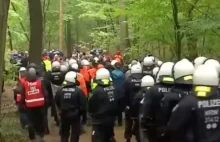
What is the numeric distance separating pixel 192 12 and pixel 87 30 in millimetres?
37616

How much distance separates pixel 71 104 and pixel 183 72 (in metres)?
4.50

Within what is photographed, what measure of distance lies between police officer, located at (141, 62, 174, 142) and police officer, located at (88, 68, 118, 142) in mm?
1792

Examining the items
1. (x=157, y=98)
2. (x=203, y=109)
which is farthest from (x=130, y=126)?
(x=203, y=109)

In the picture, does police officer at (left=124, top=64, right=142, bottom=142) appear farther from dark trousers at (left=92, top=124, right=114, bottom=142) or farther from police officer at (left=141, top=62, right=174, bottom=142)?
police officer at (left=141, top=62, right=174, bottom=142)

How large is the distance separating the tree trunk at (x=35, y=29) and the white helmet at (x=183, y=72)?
11137 mm

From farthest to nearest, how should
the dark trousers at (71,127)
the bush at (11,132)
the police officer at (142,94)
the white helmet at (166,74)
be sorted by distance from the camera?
the bush at (11,132) < the dark trousers at (71,127) < the police officer at (142,94) < the white helmet at (166,74)

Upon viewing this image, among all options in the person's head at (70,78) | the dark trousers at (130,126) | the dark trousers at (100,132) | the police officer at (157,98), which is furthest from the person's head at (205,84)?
the dark trousers at (130,126)

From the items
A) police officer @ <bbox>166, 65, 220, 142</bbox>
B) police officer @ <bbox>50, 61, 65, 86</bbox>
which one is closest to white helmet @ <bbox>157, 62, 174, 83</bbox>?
police officer @ <bbox>166, 65, 220, 142</bbox>

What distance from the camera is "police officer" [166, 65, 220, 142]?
639cm

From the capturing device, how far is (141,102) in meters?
10.3

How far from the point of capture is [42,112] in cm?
1262

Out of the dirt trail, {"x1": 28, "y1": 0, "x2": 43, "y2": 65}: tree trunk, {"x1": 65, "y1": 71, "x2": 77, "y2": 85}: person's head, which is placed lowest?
the dirt trail

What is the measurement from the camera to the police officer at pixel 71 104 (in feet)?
38.0

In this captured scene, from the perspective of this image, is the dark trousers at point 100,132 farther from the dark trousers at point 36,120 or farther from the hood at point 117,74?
the hood at point 117,74
